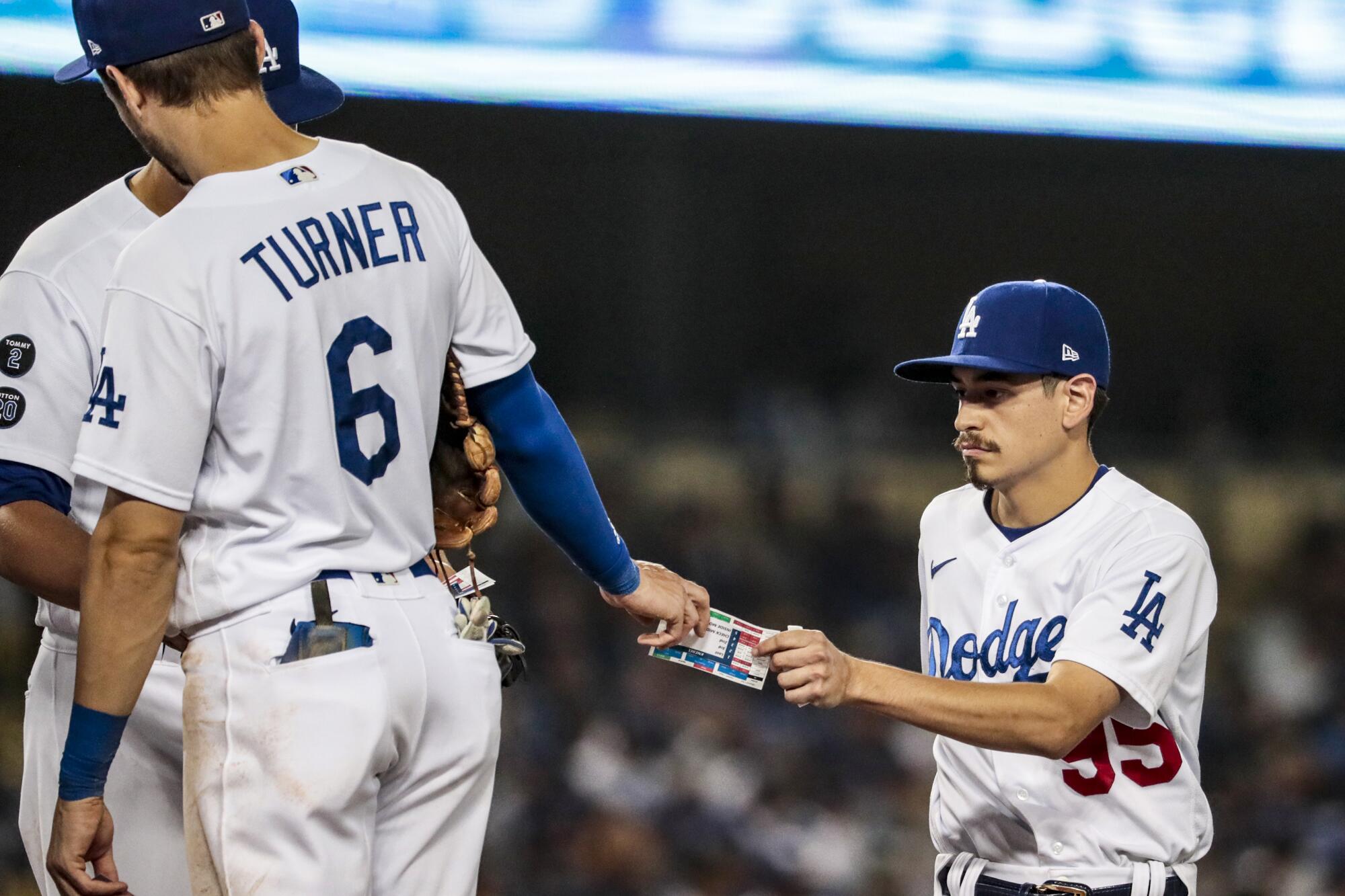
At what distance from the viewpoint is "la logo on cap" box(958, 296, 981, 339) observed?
2.46m

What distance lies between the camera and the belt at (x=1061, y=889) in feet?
7.45

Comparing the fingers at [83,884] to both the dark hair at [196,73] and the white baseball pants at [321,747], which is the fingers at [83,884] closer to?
the white baseball pants at [321,747]

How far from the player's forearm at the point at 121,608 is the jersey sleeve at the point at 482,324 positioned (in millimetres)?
448

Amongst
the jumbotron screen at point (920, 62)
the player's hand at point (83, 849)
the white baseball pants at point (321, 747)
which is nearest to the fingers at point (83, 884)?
the player's hand at point (83, 849)

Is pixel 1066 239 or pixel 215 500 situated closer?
pixel 215 500

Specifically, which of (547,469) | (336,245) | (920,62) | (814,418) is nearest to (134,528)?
(336,245)

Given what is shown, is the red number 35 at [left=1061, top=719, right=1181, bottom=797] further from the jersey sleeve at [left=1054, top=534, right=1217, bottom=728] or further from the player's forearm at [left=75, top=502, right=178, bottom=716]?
the player's forearm at [left=75, top=502, right=178, bottom=716]

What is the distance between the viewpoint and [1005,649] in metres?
2.39

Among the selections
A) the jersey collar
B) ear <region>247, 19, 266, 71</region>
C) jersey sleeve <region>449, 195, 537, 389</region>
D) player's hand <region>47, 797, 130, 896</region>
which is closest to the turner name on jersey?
jersey sleeve <region>449, 195, 537, 389</region>

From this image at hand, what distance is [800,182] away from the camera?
303 inches

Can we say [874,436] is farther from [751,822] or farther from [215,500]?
[215,500]

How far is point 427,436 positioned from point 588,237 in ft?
18.3

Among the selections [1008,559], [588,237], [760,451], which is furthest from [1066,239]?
[1008,559]

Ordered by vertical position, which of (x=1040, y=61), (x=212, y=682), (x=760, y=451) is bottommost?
(x=760, y=451)
